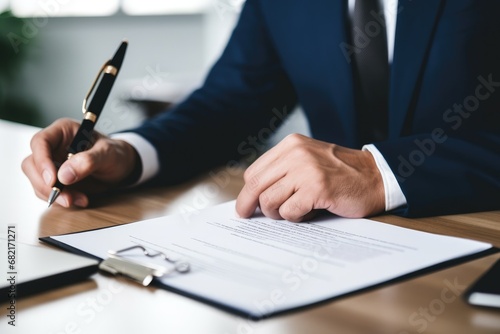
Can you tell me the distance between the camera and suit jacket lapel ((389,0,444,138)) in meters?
1.20

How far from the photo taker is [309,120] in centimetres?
156

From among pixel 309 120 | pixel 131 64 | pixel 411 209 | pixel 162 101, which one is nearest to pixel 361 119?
pixel 309 120

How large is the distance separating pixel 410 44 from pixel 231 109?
0.48 meters

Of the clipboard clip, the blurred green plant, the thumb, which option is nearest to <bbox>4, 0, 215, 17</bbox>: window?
the blurred green plant

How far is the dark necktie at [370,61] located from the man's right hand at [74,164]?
53 centimetres

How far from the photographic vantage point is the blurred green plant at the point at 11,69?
14.5 feet

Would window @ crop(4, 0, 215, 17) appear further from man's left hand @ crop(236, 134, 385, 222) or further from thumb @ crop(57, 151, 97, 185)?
man's left hand @ crop(236, 134, 385, 222)

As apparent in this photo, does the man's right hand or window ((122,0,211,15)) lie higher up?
the man's right hand

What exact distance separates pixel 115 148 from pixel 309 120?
0.59 meters

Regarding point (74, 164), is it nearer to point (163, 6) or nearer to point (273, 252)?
point (273, 252)

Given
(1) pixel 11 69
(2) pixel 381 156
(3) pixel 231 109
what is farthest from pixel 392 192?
(1) pixel 11 69

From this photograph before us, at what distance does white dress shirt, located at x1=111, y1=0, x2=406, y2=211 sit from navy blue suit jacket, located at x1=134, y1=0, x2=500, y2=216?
1cm

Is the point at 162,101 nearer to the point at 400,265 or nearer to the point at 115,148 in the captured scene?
the point at 115,148

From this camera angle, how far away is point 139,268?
65 cm
